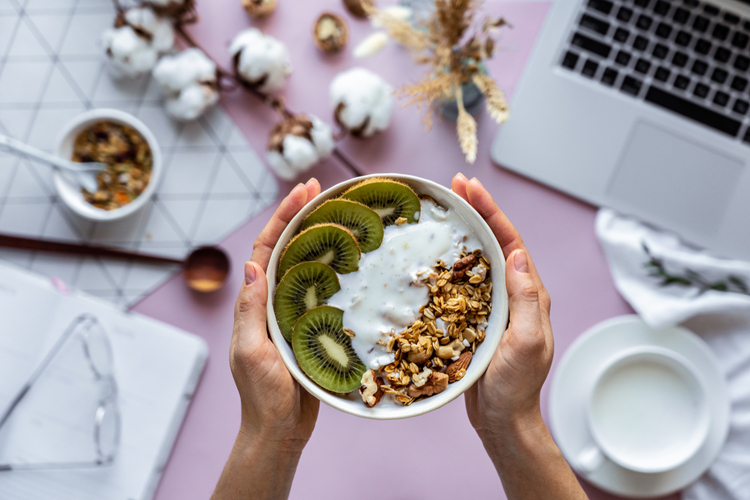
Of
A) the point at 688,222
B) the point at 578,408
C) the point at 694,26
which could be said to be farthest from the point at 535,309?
the point at 694,26

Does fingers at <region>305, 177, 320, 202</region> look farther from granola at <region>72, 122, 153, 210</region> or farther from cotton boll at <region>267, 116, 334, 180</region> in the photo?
granola at <region>72, 122, 153, 210</region>

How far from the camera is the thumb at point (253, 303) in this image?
0.78 metres

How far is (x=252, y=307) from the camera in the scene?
0.78 meters

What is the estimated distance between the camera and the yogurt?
77cm

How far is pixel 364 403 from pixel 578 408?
57cm

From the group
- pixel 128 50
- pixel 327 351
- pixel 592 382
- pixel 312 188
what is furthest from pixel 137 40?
pixel 592 382

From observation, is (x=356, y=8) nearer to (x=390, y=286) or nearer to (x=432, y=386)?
(x=390, y=286)

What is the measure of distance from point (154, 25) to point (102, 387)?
2.58 ft

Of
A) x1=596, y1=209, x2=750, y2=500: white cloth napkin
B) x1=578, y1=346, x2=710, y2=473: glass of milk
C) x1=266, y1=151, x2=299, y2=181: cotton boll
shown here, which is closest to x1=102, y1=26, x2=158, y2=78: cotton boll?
x1=266, y1=151, x2=299, y2=181: cotton boll

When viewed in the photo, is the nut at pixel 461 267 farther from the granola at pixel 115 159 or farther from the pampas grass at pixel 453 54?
the granola at pixel 115 159

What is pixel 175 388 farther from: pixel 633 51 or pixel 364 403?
pixel 633 51

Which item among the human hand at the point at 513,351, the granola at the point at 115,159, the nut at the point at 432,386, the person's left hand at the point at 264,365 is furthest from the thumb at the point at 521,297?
the granola at the point at 115,159

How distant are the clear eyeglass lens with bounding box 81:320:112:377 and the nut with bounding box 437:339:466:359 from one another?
80 cm

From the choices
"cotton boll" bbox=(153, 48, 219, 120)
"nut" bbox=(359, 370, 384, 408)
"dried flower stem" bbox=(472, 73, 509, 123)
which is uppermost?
"dried flower stem" bbox=(472, 73, 509, 123)
